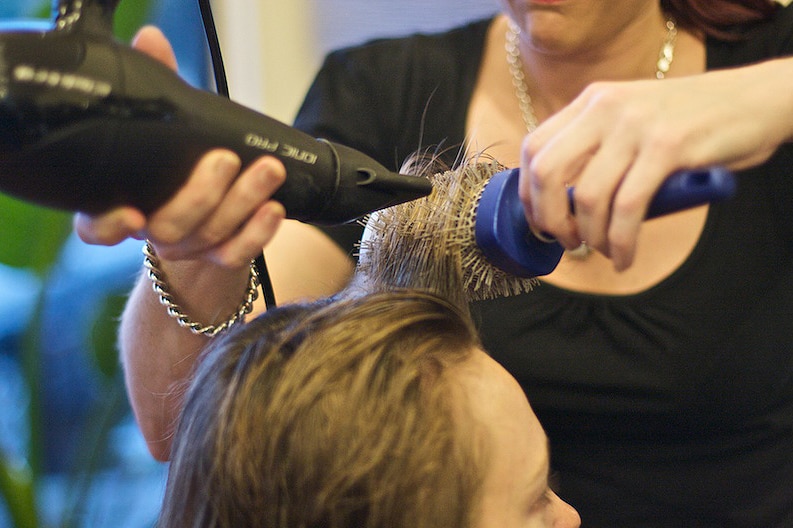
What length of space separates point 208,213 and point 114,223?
0.18ft

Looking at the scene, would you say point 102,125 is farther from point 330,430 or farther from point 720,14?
point 720,14

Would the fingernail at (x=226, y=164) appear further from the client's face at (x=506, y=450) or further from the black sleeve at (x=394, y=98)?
the black sleeve at (x=394, y=98)

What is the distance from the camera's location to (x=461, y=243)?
686 mm

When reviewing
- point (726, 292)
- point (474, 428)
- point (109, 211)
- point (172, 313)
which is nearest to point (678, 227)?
point (726, 292)

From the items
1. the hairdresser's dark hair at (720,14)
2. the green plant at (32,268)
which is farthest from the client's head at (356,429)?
the green plant at (32,268)

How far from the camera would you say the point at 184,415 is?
70 cm

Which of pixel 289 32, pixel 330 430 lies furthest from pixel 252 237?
pixel 289 32

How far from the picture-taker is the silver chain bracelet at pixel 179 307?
2.34ft

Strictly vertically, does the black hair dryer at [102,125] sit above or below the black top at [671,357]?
above

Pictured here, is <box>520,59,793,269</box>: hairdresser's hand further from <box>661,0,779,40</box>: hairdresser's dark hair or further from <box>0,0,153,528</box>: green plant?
<box>0,0,153,528</box>: green plant

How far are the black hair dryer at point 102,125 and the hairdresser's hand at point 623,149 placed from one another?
0.15m

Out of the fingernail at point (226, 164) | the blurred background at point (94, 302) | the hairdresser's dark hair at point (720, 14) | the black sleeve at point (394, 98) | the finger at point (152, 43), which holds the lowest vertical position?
the blurred background at point (94, 302)

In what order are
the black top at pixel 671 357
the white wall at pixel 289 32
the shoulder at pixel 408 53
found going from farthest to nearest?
the white wall at pixel 289 32
the shoulder at pixel 408 53
the black top at pixel 671 357

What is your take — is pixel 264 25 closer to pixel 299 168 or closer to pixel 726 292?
pixel 726 292
